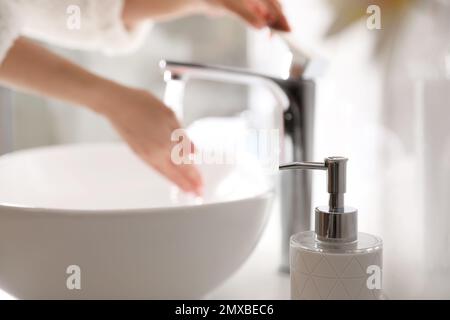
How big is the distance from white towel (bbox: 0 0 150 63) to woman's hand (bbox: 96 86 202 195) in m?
0.14

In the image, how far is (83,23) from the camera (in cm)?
75

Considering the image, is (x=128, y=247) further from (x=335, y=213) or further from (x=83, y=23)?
(x=83, y=23)

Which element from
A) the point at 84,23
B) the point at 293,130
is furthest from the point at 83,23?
the point at 293,130

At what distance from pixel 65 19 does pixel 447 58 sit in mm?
479

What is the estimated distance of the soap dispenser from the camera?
17.0 inches

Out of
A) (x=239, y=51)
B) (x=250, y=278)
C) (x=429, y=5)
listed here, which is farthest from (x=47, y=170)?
(x=239, y=51)

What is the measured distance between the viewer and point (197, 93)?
151 cm

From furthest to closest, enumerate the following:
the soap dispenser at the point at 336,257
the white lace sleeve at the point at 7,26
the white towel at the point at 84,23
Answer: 1. the white towel at the point at 84,23
2. the white lace sleeve at the point at 7,26
3. the soap dispenser at the point at 336,257

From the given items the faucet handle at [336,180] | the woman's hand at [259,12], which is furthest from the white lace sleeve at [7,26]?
the faucet handle at [336,180]

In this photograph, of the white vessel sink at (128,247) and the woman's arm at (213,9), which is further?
the woman's arm at (213,9)

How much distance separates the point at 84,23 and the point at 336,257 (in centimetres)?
49

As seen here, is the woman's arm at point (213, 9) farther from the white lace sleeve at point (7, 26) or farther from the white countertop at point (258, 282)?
the white countertop at point (258, 282)

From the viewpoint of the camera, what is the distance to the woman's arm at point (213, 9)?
678 mm

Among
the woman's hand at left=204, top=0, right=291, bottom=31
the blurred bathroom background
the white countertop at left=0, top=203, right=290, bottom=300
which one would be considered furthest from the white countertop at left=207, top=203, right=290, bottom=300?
the woman's hand at left=204, top=0, right=291, bottom=31
